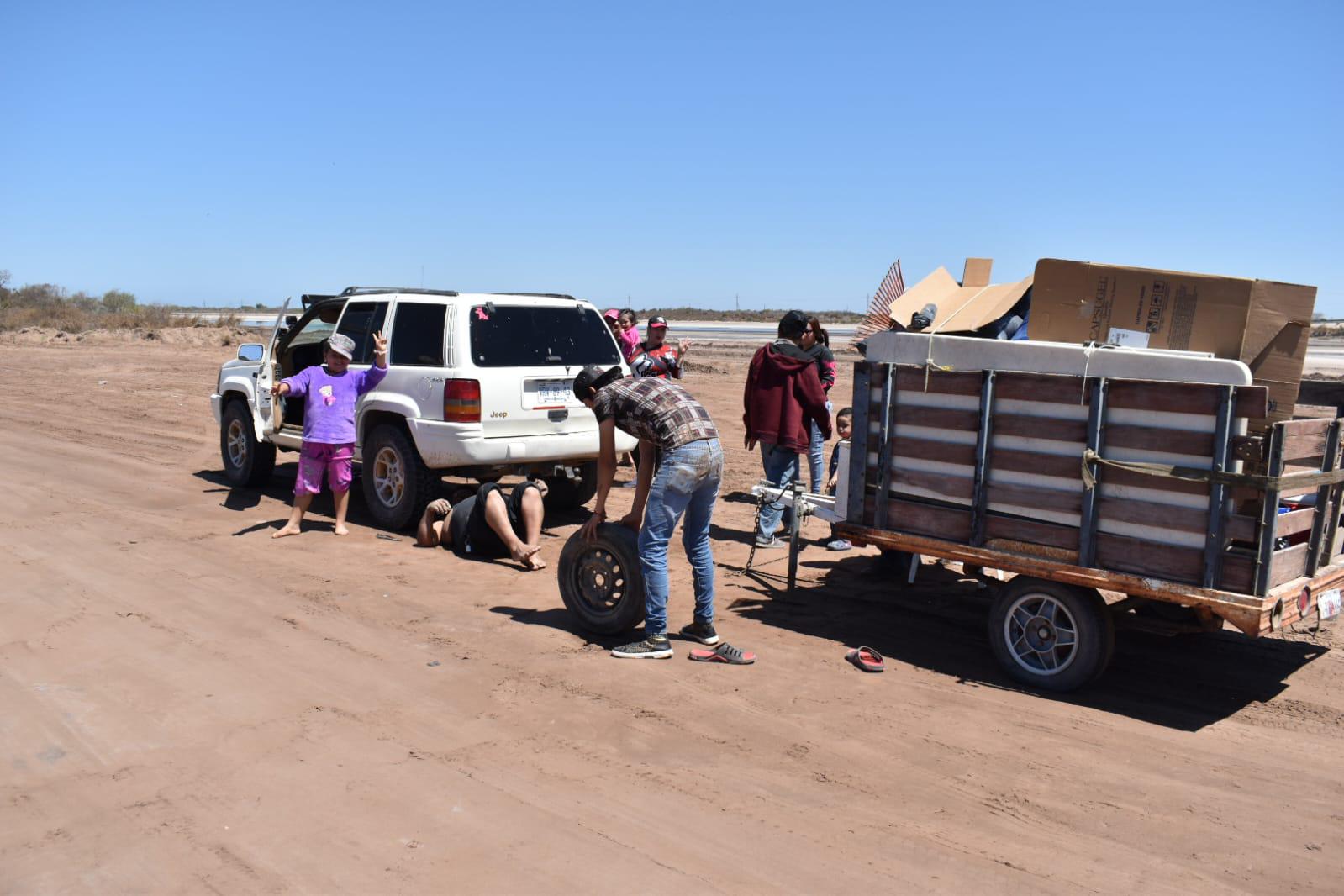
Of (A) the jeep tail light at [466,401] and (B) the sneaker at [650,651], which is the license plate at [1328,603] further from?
(A) the jeep tail light at [466,401]

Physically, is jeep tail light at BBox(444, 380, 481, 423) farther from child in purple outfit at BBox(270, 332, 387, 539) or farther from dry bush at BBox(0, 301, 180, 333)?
dry bush at BBox(0, 301, 180, 333)

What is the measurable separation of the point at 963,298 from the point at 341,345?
5.17 metres

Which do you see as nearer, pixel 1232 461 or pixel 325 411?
pixel 1232 461

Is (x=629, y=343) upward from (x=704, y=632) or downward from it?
upward

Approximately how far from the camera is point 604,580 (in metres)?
6.63

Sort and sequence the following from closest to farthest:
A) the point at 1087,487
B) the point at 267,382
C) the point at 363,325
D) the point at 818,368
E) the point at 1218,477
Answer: the point at 1218,477
the point at 1087,487
the point at 818,368
the point at 363,325
the point at 267,382

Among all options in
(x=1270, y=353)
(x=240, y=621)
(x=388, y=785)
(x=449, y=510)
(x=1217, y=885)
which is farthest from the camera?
(x=449, y=510)

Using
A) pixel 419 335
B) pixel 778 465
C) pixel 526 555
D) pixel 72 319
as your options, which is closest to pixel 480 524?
pixel 526 555

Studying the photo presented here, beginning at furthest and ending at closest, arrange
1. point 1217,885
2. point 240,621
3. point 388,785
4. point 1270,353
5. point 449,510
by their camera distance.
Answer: point 449,510 → point 240,621 → point 1270,353 → point 388,785 → point 1217,885

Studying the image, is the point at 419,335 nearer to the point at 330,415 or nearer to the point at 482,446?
the point at 330,415

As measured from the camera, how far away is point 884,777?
4.69 metres

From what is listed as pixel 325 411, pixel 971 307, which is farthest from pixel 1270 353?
pixel 325 411

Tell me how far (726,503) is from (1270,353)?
6349mm

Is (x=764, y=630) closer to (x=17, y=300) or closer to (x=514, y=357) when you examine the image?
(x=514, y=357)
